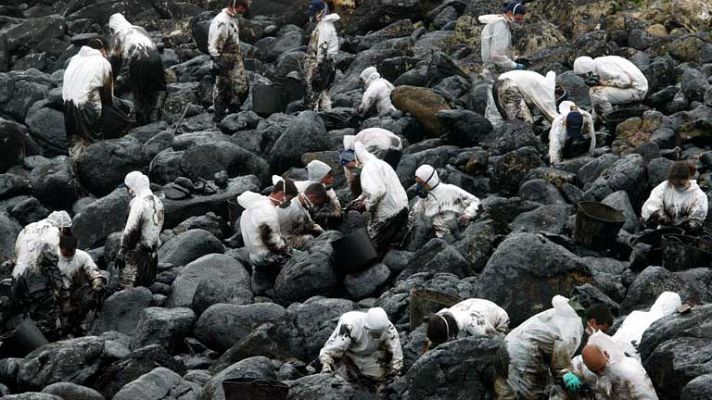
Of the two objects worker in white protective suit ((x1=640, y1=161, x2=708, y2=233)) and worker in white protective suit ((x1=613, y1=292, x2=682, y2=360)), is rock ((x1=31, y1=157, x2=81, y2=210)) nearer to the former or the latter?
worker in white protective suit ((x1=640, y1=161, x2=708, y2=233))

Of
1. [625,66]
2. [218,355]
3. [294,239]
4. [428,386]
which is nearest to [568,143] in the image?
[625,66]

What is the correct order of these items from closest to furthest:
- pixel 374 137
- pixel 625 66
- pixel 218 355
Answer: pixel 218 355 < pixel 374 137 < pixel 625 66

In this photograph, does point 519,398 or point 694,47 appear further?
point 694,47

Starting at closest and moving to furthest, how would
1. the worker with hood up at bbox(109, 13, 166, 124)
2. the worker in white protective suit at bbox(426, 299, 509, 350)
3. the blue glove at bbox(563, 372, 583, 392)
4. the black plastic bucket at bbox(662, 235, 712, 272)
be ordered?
the blue glove at bbox(563, 372, 583, 392) < the worker in white protective suit at bbox(426, 299, 509, 350) < the black plastic bucket at bbox(662, 235, 712, 272) < the worker with hood up at bbox(109, 13, 166, 124)

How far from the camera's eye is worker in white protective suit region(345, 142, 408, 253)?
638 inches

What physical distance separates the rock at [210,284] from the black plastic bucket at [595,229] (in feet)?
12.1

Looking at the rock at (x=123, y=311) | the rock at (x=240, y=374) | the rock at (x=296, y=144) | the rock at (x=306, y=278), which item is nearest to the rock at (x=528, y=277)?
the rock at (x=306, y=278)

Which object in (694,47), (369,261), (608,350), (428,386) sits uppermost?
(608,350)

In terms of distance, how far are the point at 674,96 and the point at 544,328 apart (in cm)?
1045

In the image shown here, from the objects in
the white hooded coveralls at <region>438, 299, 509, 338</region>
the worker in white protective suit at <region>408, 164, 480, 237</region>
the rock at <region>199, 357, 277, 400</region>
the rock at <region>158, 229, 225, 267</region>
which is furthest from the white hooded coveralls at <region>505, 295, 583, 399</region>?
the rock at <region>158, 229, 225, 267</region>

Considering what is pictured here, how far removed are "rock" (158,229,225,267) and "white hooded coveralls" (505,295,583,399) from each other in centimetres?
649

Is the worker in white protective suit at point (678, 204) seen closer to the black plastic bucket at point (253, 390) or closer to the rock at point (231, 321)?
the rock at point (231, 321)

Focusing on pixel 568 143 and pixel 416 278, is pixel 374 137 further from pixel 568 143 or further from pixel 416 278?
pixel 416 278

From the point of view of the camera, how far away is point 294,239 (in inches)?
642
